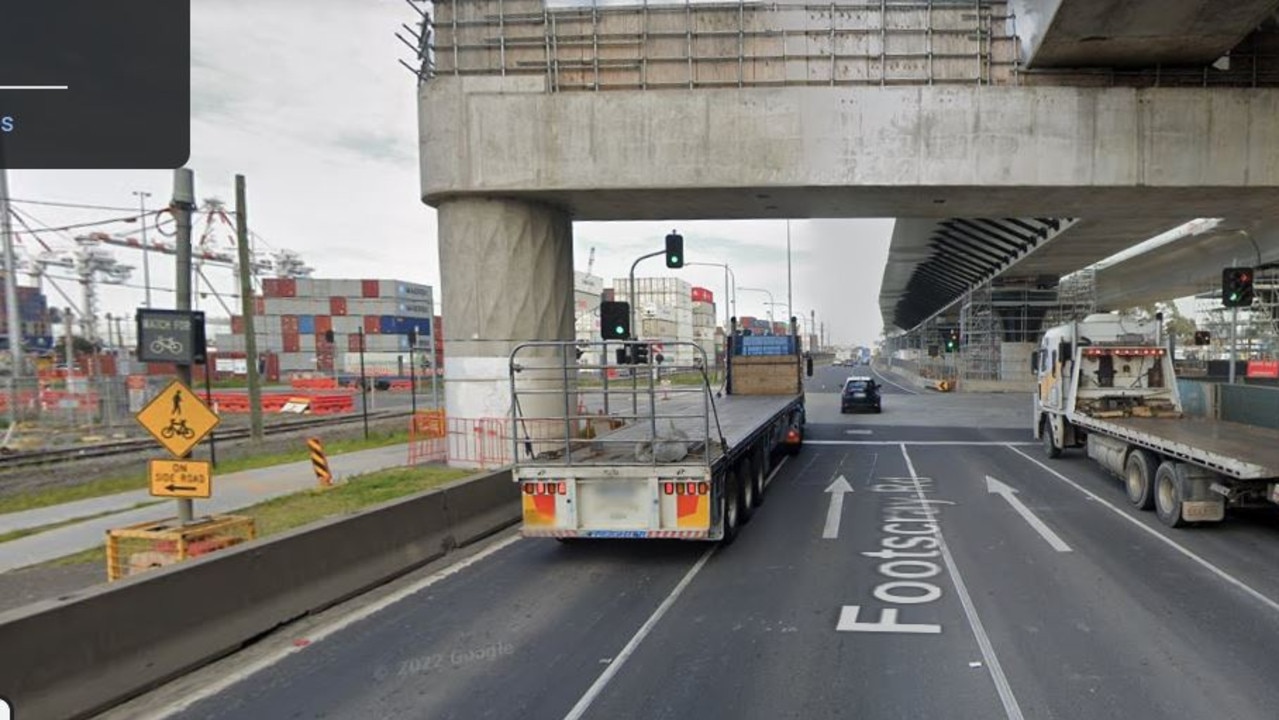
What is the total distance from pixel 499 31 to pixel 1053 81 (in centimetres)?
1141

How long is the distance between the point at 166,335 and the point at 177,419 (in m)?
0.80

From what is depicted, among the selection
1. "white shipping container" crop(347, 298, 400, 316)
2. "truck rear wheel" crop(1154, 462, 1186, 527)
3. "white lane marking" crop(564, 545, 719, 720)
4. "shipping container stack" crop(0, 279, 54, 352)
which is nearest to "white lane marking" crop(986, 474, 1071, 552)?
"truck rear wheel" crop(1154, 462, 1186, 527)

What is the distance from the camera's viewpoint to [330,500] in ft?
37.2

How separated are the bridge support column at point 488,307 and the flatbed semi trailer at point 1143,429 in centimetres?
1009

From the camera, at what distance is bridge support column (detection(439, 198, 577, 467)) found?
49.0 ft

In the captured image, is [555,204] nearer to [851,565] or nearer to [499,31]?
[499,31]

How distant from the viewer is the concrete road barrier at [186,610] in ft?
14.3

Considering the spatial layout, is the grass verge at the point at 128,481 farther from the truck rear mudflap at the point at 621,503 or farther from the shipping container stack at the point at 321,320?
the shipping container stack at the point at 321,320

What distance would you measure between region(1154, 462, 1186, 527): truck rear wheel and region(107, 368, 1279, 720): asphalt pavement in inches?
8.0

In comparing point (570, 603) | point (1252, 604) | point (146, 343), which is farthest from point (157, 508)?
point (1252, 604)

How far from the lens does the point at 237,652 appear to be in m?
5.72

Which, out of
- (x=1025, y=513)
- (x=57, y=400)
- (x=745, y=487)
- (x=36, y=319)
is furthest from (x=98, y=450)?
(x=36, y=319)

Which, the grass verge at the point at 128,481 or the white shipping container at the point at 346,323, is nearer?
the grass verge at the point at 128,481

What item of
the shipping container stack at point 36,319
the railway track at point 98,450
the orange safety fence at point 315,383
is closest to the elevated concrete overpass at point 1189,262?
the railway track at point 98,450
